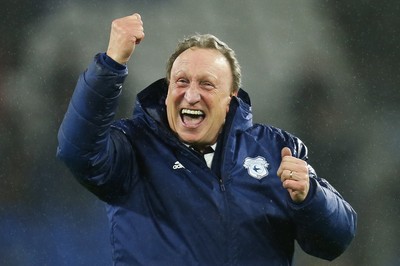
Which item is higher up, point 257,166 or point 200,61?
point 200,61

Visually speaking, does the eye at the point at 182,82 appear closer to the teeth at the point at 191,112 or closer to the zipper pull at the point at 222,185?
the teeth at the point at 191,112

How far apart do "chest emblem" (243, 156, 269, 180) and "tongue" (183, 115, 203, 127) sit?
0.15 m

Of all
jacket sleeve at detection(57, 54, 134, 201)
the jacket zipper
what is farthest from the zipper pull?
jacket sleeve at detection(57, 54, 134, 201)

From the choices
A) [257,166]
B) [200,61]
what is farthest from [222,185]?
[200,61]

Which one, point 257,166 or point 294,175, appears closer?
point 294,175

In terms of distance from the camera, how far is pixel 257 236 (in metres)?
1.77

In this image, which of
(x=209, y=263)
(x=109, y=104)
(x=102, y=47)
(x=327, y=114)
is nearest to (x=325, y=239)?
(x=209, y=263)

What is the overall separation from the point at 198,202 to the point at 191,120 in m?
0.23

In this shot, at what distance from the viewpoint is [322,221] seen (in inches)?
68.5

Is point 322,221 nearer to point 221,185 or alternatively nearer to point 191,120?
point 221,185

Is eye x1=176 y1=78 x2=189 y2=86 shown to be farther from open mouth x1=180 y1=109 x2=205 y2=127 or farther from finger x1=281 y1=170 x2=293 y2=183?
finger x1=281 y1=170 x2=293 y2=183

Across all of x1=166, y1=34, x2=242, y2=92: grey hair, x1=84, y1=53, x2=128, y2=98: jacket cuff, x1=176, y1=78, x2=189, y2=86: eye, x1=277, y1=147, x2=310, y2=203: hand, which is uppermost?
x1=166, y1=34, x2=242, y2=92: grey hair

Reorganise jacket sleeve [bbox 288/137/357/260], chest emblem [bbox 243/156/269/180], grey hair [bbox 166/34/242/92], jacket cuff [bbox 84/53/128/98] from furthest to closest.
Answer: grey hair [bbox 166/34/242/92], chest emblem [bbox 243/156/269/180], jacket sleeve [bbox 288/137/357/260], jacket cuff [bbox 84/53/128/98]

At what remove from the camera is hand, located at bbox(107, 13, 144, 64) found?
62.5 inches
